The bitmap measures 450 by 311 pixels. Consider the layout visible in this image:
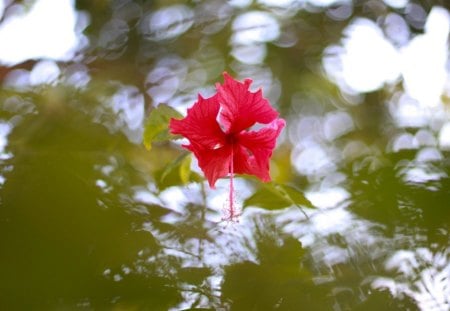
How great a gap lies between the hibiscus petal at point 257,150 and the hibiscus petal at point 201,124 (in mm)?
32

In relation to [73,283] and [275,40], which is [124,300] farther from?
[275,40]

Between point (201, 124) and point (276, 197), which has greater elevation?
point (201, 124)

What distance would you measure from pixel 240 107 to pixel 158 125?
0.30 ft

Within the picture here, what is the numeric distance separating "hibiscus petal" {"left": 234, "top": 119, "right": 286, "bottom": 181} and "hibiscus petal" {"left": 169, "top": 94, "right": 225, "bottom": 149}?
0.03m

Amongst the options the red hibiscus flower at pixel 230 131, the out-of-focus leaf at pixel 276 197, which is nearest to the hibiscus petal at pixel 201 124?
the red hibiscus flower at pixel 230 131

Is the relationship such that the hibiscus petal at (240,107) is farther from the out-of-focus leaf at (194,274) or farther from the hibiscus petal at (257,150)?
the out-of-focus leaf at (194,274)

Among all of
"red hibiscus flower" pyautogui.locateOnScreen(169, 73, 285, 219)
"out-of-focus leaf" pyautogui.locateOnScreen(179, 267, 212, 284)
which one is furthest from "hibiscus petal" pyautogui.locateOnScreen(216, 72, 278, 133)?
"out-of-focus leaf" pyautogui.locateOnScreen(179, 267, 212, 284)

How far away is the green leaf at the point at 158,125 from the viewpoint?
2.37 feet

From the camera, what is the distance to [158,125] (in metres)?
0.73

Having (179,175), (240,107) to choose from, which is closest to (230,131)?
(240,107)

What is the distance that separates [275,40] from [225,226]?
71 centimetres

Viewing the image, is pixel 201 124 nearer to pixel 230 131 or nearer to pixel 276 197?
pixel 230 131

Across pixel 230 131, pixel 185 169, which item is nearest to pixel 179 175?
pixel 185 169

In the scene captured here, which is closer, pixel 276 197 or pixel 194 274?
pixel 194 274
